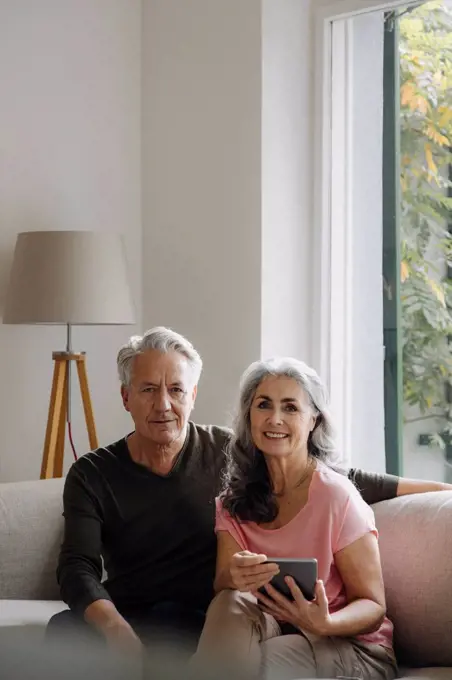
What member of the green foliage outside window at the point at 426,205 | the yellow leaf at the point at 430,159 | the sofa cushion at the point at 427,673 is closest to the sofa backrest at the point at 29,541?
the sofa cushion at the point at 427,673

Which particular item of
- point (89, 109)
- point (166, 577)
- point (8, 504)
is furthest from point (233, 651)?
point (89, 109)

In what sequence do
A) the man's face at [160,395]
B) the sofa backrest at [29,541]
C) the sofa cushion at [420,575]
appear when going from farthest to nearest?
1. the sofa backrest at [29,541]
2. the man's face at [160,395]
3. the sofa cushion at [420,575]

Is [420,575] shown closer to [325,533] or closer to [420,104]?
[325,533]

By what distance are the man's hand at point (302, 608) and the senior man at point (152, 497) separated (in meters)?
0.20

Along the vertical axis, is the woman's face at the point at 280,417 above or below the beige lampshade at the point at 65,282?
below

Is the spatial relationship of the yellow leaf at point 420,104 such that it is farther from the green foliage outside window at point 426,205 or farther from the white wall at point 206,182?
the white wall at point 206,182

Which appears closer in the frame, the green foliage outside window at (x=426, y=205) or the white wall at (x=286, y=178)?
the green foliage outside window at (x=426, y=205)

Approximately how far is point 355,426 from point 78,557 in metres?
1.44

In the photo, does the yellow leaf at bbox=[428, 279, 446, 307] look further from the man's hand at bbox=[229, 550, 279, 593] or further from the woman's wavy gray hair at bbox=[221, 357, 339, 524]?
the man's hand at bbox=[229, 550, 279, 593]

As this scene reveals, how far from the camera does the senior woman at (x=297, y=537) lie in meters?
1.74

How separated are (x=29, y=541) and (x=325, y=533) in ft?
2.68

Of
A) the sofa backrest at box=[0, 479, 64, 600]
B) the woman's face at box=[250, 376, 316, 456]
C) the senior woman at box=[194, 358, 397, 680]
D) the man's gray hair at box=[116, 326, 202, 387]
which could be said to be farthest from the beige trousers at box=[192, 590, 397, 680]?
the sofa backrest at box=[0, 479, 64, 600]

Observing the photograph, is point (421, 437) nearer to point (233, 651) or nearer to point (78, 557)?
point (78, 557)

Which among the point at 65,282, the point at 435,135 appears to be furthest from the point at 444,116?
the point at 65,282
